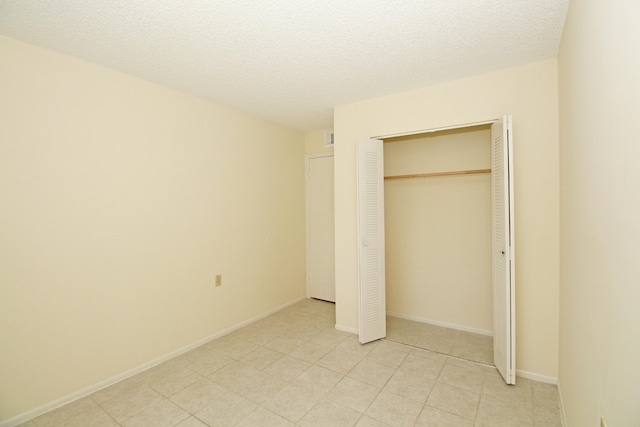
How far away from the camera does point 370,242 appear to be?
9.89ft

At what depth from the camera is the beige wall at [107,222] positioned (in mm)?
1943

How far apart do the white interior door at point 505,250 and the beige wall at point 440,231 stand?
797 millimetres

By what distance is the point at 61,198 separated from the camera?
2.12m

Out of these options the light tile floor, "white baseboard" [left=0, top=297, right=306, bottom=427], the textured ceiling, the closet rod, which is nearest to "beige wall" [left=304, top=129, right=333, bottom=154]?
the closet rod

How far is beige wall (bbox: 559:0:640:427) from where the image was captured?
2.69 feet

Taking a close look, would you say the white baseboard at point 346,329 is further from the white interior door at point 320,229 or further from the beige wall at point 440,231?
the white interior door at point 320,229

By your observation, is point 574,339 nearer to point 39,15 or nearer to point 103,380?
point 103,380

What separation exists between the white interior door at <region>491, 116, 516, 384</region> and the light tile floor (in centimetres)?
26

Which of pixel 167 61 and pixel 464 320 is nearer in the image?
pixel 167 61

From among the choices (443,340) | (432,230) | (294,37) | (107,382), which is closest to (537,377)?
(443,340)

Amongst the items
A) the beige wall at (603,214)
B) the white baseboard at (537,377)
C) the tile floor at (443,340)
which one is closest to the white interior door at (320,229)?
the tile floor at (443,340)

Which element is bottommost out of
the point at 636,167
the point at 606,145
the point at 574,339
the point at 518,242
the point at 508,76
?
the point at 574,339

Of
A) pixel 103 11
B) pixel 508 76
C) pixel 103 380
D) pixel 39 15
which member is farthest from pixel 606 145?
pixel 103 380

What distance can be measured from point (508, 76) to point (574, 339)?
2.01 meters
